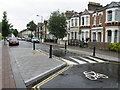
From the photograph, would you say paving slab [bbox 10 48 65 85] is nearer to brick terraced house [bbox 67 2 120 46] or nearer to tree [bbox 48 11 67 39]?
brick terraced house [bbox 67 2 120 46]

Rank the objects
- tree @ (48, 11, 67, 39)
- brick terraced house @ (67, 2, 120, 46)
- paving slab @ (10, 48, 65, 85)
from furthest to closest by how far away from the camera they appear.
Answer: tree @ (48, 11, 67, 39)
brick terraced house @ (67, 2, 120, 46)
paving slab @ (10, 48, 65, 85)

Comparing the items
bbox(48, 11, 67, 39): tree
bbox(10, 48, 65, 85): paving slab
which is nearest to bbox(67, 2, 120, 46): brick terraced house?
bbox(48, 11, 67, 39): tree

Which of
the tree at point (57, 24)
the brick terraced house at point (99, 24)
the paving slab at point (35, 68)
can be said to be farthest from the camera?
the tree at point (57, 24)

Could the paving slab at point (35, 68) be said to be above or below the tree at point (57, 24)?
below

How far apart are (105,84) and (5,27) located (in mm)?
29973

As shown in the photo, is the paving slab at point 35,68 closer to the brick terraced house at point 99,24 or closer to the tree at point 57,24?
the brick terraced house at point 99,24

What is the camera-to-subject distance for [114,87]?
5.34 metres

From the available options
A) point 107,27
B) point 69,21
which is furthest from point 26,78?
point 69,21

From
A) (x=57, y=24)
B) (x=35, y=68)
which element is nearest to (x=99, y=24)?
(x=57, y=24)

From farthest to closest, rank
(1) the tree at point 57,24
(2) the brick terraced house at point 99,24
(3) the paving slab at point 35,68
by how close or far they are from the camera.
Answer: (1) the tree at point 57,24 < (2) the brick terraced house at point 99,24 < (3) the paving slab at point 35,68

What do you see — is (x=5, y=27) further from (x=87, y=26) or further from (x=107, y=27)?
(x=107, y=27)

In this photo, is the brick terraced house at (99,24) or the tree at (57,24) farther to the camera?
the tree at (57,24)

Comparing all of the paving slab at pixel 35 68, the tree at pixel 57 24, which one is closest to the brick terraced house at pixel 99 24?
the tree at pixel 57 24

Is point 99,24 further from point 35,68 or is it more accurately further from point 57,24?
point 35,68
